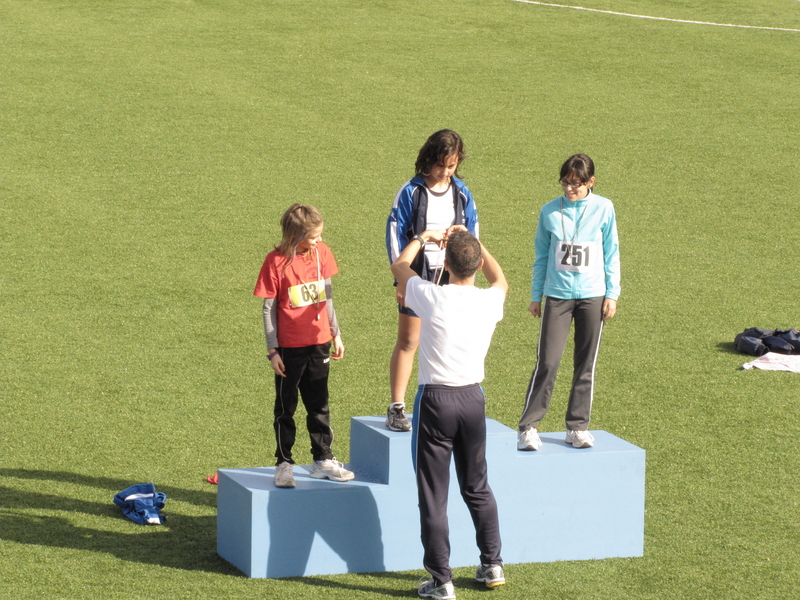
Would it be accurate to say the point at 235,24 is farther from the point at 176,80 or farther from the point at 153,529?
the point at 153,529

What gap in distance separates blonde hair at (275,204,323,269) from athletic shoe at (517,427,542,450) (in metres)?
1.45

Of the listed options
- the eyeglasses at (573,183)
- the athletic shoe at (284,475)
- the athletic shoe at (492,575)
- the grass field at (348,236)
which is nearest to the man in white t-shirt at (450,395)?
the athletic shoe at (492,575)

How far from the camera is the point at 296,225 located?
4.59 meters

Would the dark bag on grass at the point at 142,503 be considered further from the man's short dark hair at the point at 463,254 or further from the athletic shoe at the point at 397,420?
the man's short dark hair at the point at 463,254

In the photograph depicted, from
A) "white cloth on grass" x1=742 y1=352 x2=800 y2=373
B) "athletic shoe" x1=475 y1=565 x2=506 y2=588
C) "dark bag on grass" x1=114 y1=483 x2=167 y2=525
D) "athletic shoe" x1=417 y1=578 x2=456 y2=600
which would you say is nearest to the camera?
"athletic shoe" x1=417 y1=578 x2=456 y2=600

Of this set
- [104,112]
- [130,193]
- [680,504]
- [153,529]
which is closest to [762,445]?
[680,504]

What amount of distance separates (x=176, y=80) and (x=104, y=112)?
1.53m

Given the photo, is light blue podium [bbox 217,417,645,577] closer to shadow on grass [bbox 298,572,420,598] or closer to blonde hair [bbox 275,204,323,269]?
shadow on grass [bbox 298,572,420,598]

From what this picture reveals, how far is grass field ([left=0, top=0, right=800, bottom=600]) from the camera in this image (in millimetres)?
5172

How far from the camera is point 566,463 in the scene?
4.99 metres

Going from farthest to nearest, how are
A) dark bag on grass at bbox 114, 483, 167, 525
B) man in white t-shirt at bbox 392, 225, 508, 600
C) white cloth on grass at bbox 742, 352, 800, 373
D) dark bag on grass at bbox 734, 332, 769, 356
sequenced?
dark bag on grass at bbox 734, 332, 769, 356 < white cloth on grass at bbox 742, 352, 800, 373 < dark bag on grass at bbox 114, 483, 167, 525 < man in white t-shirt at bbox 392, 225, 508, 600

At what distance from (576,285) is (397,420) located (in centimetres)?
114

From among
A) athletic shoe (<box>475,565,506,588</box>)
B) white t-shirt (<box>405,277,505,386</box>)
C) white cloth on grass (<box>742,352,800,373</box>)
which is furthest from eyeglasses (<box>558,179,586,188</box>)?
white cloth on grass (<box>742,352,800,373</box>)

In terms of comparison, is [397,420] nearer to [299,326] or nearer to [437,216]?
[299,326]
